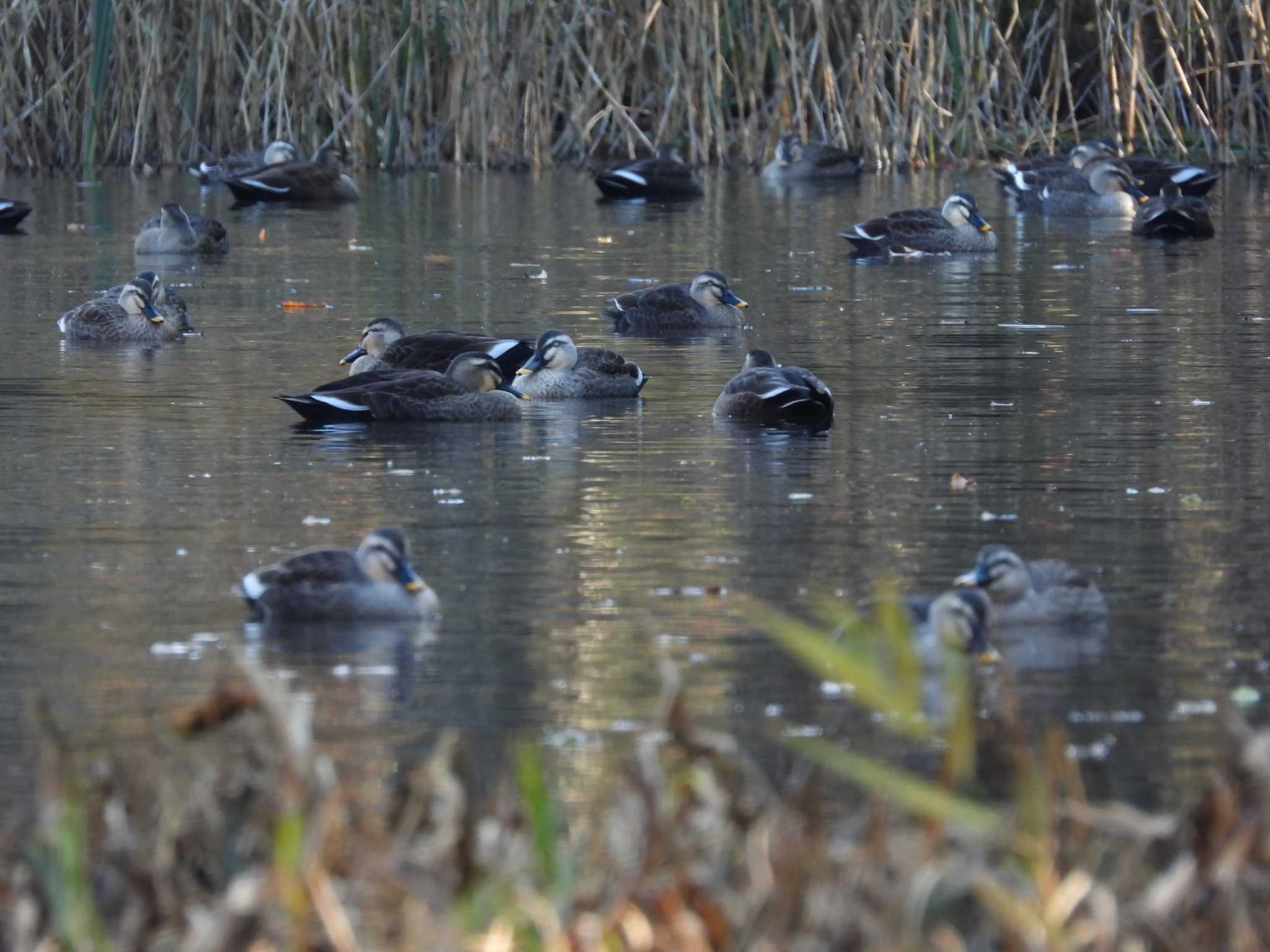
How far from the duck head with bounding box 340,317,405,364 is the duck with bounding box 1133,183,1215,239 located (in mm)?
8763

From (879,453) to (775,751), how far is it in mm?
4371

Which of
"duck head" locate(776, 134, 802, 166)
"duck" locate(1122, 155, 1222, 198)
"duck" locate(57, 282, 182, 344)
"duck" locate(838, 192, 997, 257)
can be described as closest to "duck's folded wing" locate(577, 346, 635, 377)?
"duck" locate(57, 282, 182, 344)

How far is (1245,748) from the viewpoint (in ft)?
14.1

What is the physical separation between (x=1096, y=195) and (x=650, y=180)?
3.99 meters

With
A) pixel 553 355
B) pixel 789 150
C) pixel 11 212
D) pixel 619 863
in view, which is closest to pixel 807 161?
pixel 789 150

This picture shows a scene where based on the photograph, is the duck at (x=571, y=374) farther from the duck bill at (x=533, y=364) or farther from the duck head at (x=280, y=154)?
the duck head at (x=280, y=154)

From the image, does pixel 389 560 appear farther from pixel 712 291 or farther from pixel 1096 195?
pixel 1096 195

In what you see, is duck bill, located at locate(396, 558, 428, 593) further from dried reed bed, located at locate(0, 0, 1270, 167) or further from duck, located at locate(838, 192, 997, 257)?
dried reed bed, located at locate(0, 0, 1270, 167)

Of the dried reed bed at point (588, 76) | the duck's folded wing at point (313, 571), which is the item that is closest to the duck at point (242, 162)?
the dried reed bed at point (588, 76)

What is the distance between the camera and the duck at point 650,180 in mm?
24312

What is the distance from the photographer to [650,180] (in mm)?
24297

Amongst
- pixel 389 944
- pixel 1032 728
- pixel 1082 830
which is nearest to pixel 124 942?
pixel 389 944

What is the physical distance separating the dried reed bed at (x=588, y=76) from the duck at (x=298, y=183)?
164cm

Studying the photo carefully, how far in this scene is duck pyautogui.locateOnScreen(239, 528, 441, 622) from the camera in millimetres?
7027
